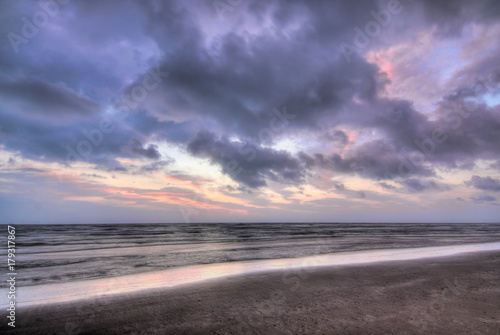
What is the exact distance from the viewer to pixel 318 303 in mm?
8305

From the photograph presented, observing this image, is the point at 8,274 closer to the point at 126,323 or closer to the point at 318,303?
the point at 126,323

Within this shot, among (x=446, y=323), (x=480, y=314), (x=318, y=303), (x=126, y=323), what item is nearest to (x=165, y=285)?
(x=126, y=323)

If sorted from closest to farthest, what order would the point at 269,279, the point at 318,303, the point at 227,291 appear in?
the point at 318,303
the point at 227,291
the point at 269,279

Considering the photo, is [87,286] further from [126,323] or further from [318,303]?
[318,303]

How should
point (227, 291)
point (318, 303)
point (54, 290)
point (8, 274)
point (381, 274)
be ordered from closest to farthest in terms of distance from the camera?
point (318, 303) < point (227, 291) < point (54, 290) < point (381, 274) < point (8, 274)

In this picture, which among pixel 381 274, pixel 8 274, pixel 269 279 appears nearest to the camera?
pixel 269 279

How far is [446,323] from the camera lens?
6715 mm

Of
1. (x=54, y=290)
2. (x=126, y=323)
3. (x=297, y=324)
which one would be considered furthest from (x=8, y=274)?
(x=297, y=324)

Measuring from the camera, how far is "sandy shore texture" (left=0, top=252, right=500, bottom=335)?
662 centimetres

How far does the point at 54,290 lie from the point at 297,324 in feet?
33.2

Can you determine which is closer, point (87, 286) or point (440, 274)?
point (87, 286)

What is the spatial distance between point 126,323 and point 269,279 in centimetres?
630

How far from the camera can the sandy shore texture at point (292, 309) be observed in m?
6.62

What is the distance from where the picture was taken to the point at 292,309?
25.6 ft
